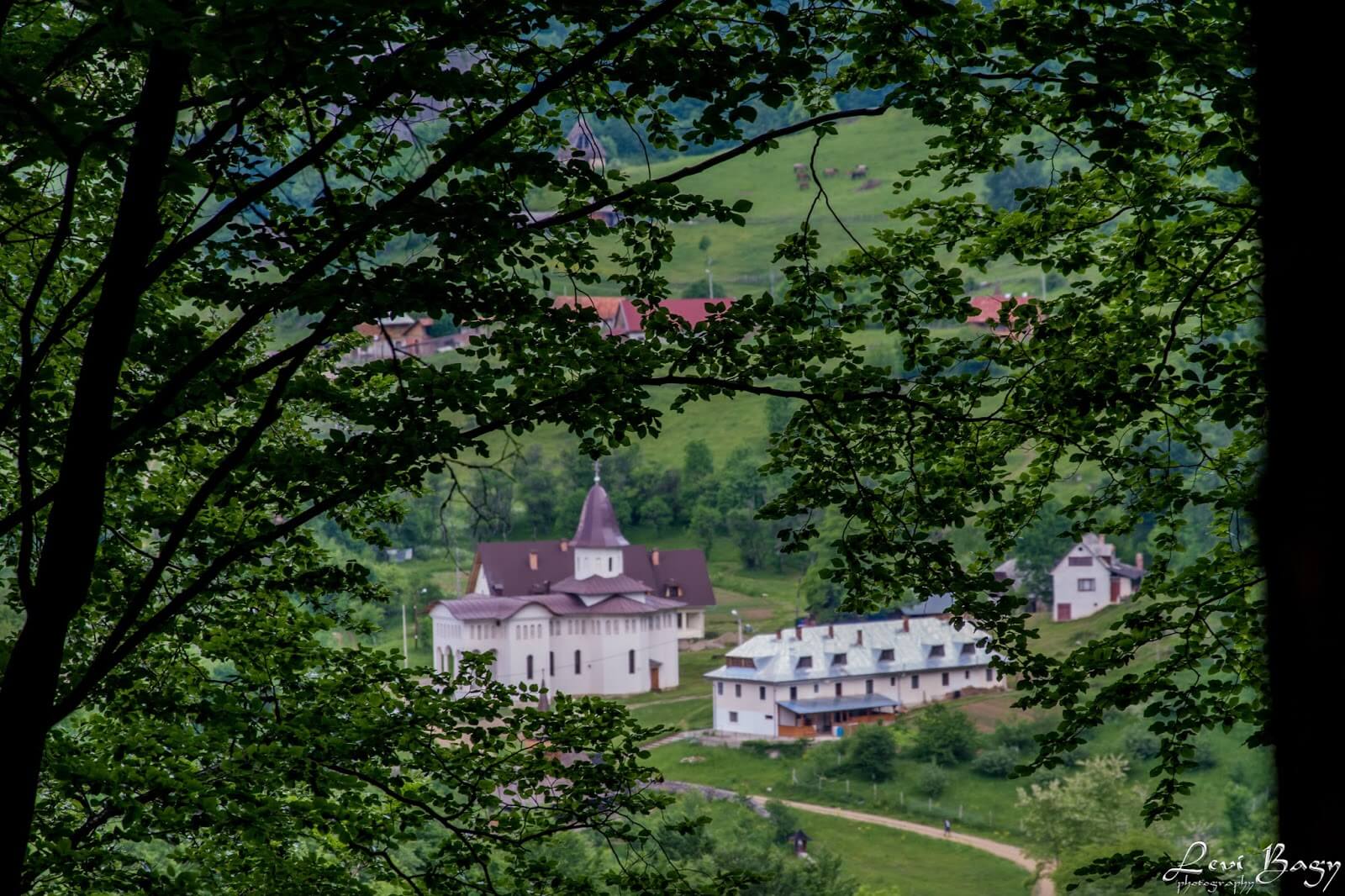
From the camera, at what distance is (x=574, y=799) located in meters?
7.40

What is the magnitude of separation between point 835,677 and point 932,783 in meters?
16.3

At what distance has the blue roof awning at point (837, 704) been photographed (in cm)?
6400

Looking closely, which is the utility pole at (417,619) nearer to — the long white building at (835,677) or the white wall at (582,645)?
the white wall at (582,645)

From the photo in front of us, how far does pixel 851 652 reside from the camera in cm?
6769

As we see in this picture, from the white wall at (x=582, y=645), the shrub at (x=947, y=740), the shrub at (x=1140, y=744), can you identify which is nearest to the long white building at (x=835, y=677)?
the shrub at (x=947, y=740)

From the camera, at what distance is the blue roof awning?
210 ft

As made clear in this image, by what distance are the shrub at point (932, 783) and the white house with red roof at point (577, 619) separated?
26.9 metres

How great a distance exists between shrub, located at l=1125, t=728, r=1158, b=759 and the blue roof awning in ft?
52.5

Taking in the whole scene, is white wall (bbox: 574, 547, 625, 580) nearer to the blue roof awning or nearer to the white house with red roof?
the white house with red roof

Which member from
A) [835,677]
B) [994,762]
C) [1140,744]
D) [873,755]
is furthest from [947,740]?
[835,677]

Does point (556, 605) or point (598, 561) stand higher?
point (598, 561)

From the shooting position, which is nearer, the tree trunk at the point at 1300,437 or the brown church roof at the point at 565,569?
the tree trunk at the point at 1300,437

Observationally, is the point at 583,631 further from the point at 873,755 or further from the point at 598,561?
the point at 873,755

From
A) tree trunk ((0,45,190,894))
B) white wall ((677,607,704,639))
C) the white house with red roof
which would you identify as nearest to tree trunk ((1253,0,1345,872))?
tree trunk ((0,45,190,894))
